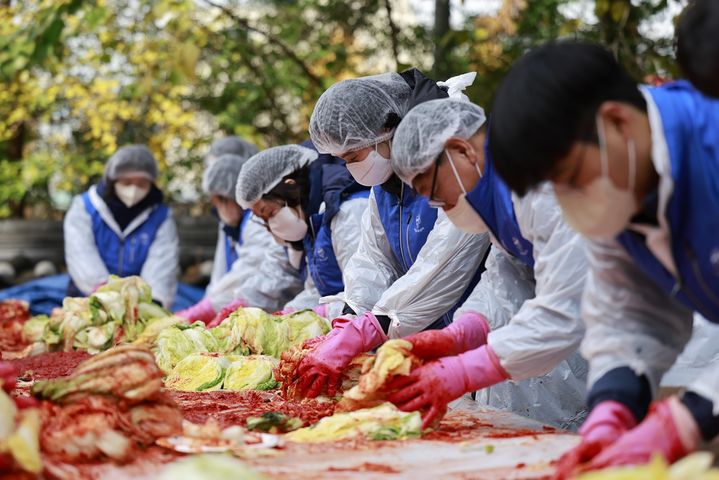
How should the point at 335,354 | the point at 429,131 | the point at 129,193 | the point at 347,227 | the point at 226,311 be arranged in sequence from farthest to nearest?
the point at 129,193 < the point at 226,311 < the point at 347,227 < the point at 335,354 < the point at 429,131

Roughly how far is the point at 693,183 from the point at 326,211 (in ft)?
10.9

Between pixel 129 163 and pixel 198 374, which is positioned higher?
pixel 129 163

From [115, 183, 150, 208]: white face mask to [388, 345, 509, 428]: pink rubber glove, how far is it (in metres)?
5.70

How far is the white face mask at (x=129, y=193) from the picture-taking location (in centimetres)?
839

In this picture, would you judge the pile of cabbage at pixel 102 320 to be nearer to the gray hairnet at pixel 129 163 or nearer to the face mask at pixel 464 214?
the gray hairnet at pixel 129 163

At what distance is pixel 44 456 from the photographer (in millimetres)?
2586

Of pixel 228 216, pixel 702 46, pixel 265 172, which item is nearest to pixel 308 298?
pixel 265 172

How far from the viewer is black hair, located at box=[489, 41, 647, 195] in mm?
2225

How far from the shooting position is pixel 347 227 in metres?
5.37

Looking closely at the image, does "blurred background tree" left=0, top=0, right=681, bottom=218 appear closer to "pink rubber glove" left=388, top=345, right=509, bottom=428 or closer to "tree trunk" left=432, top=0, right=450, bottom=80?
"tree trunk" left=432, top=0, right=450, bottom=80

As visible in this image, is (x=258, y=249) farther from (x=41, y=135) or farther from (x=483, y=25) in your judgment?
(x=41, y=135)

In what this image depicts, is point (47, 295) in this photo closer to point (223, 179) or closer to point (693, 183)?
point (223, 179)

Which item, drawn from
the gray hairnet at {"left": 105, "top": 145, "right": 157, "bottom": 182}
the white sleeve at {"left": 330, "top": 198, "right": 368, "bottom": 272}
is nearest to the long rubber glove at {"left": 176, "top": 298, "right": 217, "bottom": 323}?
the gray hairnet at {"left": 105, "top": 145, "right": 157, "bottom": 182}

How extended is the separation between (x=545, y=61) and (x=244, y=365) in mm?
2671
